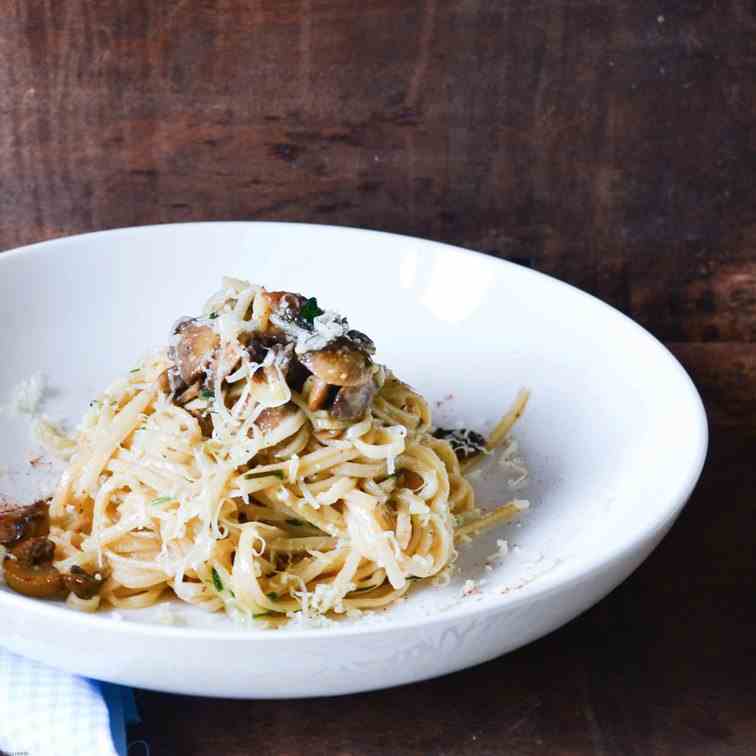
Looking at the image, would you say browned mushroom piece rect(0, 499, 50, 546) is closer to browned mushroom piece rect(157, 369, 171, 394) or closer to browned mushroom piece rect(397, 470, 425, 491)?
browned mushroom piece rect(157, 369, 171, 394)

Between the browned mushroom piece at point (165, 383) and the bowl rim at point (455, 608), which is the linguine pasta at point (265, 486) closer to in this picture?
the browned mushroom piece at point (165, 383)

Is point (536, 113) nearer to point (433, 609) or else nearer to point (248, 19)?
point (248, 19)

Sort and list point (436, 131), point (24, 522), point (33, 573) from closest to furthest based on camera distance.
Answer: point (33, 573)
point (24, 522)
point (436, 131)

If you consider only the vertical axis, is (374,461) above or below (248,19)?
below

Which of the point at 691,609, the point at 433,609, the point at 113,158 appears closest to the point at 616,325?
the point at 691,609

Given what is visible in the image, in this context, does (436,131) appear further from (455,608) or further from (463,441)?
(455,608)

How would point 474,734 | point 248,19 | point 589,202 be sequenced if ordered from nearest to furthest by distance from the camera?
point 474,734
point 248,19
point 589,202

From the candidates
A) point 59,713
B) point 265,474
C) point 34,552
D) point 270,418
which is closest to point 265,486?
point 265,474
